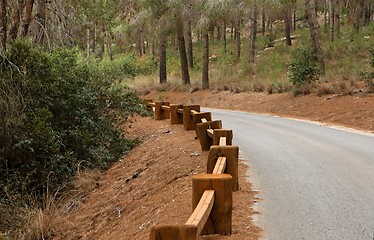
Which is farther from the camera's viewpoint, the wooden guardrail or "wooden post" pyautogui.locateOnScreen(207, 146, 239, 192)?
"wooden post" pyautogui.locateOnScreen(207, 146, 239, 192)

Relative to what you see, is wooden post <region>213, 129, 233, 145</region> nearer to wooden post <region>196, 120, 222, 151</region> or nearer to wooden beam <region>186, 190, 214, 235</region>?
wooden post <region>196, 120, 222, 151</region>

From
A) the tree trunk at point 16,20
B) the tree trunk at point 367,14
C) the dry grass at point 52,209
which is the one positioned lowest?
the dry grass at point 52,209

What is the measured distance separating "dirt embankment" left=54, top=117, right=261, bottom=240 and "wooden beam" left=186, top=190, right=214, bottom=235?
592mm

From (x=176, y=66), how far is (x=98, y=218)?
41.3 m

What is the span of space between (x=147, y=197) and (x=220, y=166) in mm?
3297

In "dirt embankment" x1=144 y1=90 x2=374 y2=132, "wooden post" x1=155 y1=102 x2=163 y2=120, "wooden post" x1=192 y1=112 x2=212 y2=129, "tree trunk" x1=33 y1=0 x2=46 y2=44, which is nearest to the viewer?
"wooden post" x1=192 y1=112 x2=212 y2=129

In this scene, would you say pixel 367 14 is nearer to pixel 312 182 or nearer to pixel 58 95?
pixel 58 95

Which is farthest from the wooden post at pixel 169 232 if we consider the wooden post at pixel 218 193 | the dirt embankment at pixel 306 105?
the dirt embankment at pixel 306 105

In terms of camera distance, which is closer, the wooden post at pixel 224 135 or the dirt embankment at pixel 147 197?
the dirt embankment at pixel 147 197

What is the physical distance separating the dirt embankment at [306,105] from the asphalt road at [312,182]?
3327 mm

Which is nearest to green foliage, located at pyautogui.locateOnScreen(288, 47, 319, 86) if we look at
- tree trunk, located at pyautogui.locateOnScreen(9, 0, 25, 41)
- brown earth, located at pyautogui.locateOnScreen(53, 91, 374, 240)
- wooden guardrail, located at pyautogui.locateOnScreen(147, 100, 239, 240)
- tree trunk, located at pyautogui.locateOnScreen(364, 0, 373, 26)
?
brown earth, located at pyautogui.locateOnScreen(53, 91, 374, 240)

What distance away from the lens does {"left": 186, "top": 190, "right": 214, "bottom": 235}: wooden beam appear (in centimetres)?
399

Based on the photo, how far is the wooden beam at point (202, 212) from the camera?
157 inches

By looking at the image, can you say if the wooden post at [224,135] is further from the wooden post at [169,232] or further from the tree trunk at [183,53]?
the tree trunk at [183,53]
